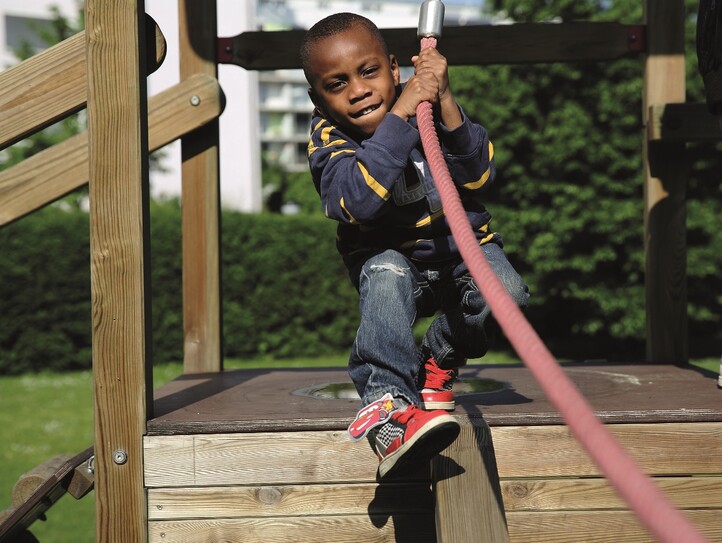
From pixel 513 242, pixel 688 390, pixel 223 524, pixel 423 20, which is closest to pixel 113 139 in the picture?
pixel 423 20

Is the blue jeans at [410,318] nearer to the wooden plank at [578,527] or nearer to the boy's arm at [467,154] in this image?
the boy's arm at [467,154]

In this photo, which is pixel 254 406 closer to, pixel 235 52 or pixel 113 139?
pixel 113 139

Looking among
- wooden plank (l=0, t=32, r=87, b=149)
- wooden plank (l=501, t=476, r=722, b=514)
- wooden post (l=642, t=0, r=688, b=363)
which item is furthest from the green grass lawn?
wooden plank (l=0, t=32, r=87, b=149)

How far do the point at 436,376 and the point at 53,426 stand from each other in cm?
641

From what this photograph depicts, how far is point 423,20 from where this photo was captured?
237 centimetres

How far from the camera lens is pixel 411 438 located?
1.85 meters

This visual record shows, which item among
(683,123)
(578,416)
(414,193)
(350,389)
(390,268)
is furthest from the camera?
(683,123)

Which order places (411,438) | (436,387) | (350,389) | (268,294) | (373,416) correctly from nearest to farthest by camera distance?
(411,438), (373,416), (436,387), (350,389), (268,294)

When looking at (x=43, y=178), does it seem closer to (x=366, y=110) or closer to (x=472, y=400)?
(x=366, y=110)

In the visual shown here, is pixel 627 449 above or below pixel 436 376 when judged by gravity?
below

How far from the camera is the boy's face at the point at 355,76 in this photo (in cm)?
223

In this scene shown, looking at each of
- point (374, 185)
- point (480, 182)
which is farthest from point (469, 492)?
point (480, 182)

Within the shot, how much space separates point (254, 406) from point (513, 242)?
27.1ft

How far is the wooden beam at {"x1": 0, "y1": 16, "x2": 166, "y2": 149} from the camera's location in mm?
2488
